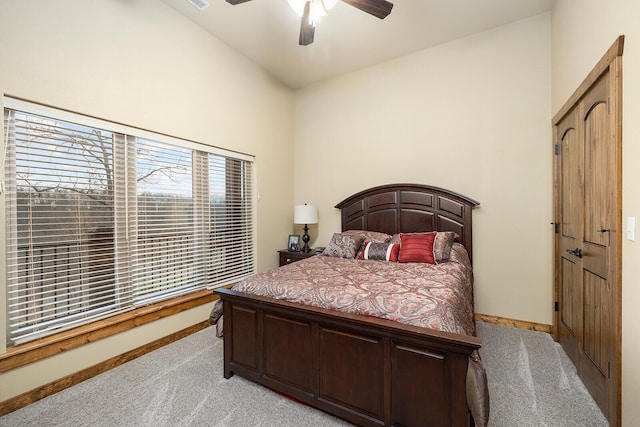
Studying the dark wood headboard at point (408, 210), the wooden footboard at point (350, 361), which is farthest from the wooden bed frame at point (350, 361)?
the dark wood headboard at point (408, 210)

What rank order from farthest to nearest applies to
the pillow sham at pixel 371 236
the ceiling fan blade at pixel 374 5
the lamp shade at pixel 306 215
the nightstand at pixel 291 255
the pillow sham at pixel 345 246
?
the lamp shade at pixel 306 215 → the nightstand at pixel 291 255 → the pillow sham at pixel 371 236 → the pillow sham at pixel 345 246 → the ceiling fan blade at pixel 374 5

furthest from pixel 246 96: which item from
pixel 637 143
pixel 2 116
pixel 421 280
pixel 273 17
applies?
pixel 637 143

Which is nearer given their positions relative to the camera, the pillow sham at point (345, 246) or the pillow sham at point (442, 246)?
the pillow sham at point (442, 246)

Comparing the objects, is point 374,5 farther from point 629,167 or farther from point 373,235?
point 373,235

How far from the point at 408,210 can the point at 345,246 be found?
968mm

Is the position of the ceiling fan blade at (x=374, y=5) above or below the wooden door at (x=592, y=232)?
above

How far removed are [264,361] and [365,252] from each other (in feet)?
5.06

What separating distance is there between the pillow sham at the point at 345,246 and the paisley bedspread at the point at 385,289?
43 centimetres

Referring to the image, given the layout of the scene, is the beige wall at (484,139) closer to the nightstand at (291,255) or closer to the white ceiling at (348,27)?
the white ceiling at (348,27)

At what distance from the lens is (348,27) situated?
9.78 ft

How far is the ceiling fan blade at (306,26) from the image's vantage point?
214 centimetres

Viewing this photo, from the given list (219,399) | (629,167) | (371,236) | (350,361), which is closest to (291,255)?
(371,236)

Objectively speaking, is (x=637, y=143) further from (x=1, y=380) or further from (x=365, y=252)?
(x=1, y=380)

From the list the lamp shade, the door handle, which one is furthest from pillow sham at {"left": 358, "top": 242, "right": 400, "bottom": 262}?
the door handle
